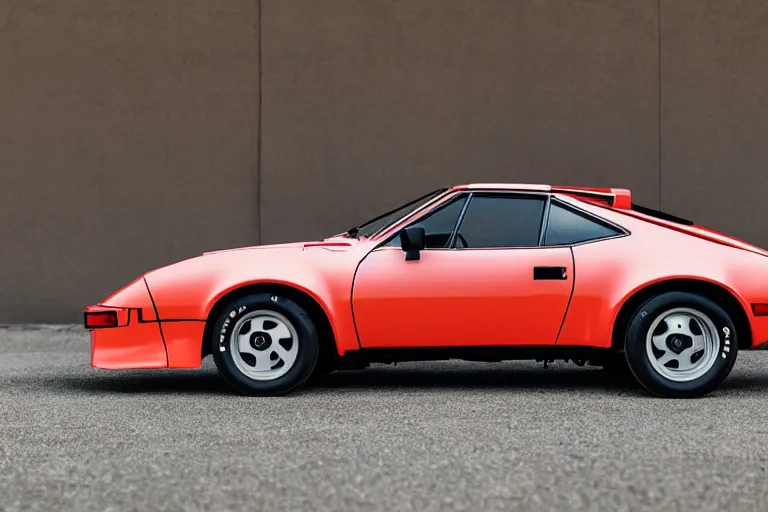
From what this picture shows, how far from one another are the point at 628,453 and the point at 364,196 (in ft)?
22.1

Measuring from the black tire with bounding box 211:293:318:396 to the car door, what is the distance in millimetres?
335

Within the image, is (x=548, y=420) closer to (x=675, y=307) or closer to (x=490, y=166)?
(x=675, y=307)

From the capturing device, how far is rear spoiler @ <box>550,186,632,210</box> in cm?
734

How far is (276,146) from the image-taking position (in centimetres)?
1169

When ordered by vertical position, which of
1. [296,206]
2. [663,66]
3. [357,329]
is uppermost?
[663,66]

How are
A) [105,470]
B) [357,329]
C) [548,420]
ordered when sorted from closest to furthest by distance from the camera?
[105,470]
[548,420]
[357,329]

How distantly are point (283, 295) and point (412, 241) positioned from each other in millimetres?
880

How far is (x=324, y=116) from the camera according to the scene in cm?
1165

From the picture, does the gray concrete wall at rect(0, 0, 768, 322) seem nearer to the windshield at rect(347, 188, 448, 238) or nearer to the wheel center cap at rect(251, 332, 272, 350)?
the windshield at rect(347, 188, 448, 238)

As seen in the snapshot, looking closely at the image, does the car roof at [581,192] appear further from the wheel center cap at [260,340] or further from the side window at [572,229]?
the wheel center cap at [260,340]

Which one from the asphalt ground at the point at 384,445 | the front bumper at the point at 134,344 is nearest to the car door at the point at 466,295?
the asphalt ground at the point at 384,445

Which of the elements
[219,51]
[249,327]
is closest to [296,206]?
[219,51]

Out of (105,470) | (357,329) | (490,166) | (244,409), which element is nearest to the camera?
(105,470)

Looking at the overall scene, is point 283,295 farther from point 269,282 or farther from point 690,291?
point 690,291
